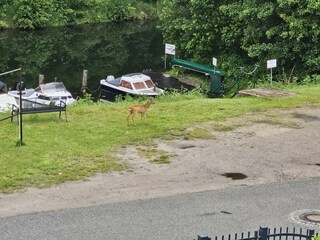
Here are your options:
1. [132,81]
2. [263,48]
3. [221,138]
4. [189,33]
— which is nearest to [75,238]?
[221,138]

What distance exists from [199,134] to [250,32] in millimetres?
14998

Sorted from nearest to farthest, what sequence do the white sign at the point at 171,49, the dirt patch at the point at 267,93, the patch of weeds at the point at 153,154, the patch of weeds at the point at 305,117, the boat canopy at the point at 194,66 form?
1. the patch of weeds at the point at 153,154
2. the patch of weeds at the point at 305,117
3. the dirt patch at the point at 267,93
4. the boat canopy at the point at 194,66
5. the white sign at the point at 171,49

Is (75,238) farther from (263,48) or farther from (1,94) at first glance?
(1,94)

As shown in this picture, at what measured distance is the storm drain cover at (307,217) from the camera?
13133 millimetres

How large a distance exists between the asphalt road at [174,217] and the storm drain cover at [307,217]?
120 mm

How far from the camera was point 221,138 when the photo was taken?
62.4 feet

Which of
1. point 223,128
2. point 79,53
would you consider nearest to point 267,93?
point 223,128

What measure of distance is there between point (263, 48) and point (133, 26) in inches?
1536

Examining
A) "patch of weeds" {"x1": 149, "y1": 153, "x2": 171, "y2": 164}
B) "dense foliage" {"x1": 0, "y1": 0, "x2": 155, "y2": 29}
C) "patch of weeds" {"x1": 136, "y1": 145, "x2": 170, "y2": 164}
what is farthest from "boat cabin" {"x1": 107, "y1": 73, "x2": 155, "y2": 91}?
"dense foliage" {"x1": 0, "y1": 0, "x2": 155, "y2": 29}

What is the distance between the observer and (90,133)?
1894 centimetres

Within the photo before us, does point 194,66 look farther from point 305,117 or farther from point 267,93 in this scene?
point 305,117

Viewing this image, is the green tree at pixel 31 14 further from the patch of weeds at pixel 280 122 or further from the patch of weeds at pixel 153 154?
the patch of weeds at pixel 153 154

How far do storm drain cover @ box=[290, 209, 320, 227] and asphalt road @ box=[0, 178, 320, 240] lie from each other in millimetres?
120

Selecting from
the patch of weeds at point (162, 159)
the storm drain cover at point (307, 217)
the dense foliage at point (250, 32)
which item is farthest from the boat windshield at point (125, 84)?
the storm drain cover at point (307, 217)
